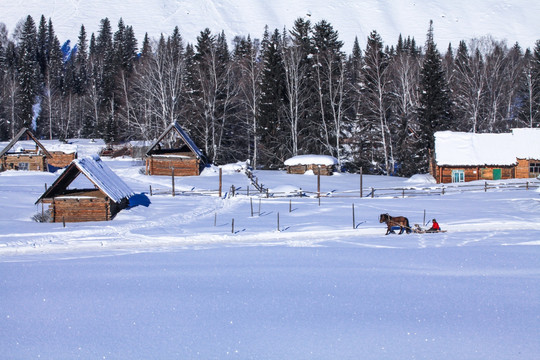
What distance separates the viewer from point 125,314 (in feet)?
34.1

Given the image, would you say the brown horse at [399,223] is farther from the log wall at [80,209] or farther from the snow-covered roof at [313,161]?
the snow-covered roof at [313,161]

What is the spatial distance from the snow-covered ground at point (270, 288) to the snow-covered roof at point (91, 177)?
5.09 feet

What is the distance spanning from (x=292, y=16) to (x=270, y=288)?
17020 cm

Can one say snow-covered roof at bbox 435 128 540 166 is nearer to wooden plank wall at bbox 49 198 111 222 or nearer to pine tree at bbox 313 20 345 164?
pine tree at bbox 313 20 345 164

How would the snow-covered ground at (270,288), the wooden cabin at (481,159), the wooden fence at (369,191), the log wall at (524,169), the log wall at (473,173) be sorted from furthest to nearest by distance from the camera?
1. the log wall at (524,169)
2. the log wall at (473,173)
3. the wooden cabin at (481,159)
4. the wooden fence at (369,191)
5. the snow-covered ground at (270,288)

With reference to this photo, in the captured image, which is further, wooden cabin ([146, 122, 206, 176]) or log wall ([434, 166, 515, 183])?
wooden cabin ([146, 122, 206, 176])

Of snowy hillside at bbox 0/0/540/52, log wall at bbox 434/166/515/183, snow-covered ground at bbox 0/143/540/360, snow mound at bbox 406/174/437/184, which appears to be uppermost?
snowy hillside at bbox 0/0/540/52

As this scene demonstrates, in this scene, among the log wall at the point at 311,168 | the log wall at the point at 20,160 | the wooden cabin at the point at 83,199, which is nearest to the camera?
the wooden cabin at the point at 83,199

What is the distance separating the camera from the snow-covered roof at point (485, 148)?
41.4m

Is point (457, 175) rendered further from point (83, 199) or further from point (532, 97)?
point (83, 199)

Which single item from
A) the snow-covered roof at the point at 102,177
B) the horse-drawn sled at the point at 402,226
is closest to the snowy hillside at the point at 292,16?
the snow-covered roof at the point at 102,177

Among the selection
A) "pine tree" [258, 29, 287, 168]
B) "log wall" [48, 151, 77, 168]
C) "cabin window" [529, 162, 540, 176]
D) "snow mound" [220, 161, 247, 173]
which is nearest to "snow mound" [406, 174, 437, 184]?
"cabin window" [529, 162, 540, 176]

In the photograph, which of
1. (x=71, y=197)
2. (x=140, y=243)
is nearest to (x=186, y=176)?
(x=71, y=197)

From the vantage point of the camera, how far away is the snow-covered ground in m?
8.84
